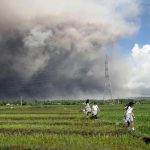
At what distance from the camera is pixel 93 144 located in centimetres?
1919

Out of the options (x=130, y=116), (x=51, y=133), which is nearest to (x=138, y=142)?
(x=51, y=133)

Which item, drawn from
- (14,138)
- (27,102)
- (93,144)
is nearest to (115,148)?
(93,144)

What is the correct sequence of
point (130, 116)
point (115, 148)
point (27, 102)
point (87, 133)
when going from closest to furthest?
point (115, 148) → point (87, 133) → point (130, 116) → point (27, 102)

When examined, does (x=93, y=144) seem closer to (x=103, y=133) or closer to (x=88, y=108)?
(x=103, y=133)

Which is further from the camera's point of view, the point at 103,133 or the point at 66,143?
the point at 103,133

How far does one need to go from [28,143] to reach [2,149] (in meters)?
2.76

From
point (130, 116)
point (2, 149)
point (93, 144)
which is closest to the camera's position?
point (2, 149)

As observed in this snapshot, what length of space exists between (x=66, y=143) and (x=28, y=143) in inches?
67.7

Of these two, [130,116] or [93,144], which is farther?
[130,116]

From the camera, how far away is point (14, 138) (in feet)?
70.6

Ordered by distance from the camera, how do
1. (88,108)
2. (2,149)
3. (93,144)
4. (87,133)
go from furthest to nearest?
1. (88,108)
2. (87,133)
3. (93,144)
4. (2,149)

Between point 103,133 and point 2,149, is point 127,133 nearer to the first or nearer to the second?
point 103,133

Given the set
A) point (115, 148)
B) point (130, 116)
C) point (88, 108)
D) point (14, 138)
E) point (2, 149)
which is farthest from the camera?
point (88, 108)

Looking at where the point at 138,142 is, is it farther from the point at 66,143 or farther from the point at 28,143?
the point at 28,143
